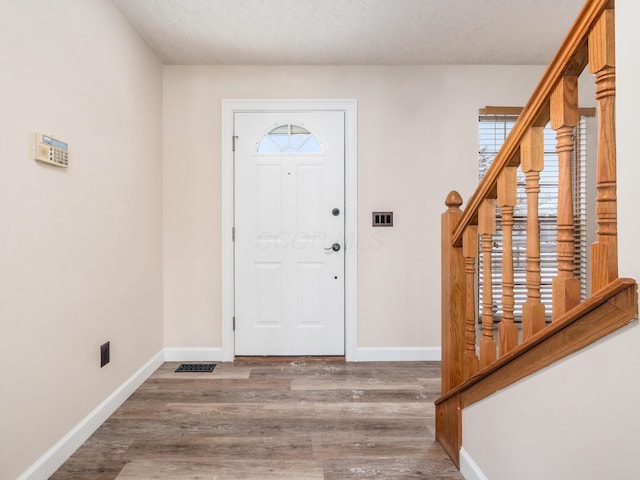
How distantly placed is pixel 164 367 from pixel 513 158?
2835mm

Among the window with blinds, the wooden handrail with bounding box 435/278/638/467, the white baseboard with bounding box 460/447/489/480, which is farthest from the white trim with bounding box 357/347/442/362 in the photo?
the white baseboard with bounding box 460/447/489/480

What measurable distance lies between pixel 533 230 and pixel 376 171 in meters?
2.01

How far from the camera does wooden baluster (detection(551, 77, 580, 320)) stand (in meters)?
1.06

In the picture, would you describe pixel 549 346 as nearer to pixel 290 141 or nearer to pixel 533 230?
pixel 533 230

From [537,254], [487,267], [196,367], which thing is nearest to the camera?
[537,254]

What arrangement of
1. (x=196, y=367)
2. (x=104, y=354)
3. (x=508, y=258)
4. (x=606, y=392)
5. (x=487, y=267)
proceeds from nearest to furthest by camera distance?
(x=606, y=392) → (x=508, y=258) → (x=487, y=267) → (x=104, y=354) → (x=196, y=367)

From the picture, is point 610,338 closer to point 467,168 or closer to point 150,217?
point 467,168

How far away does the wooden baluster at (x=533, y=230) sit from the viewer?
1.21 meters

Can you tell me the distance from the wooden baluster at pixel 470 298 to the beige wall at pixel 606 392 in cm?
43

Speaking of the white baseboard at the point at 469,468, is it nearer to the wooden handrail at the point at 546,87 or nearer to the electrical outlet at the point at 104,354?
the wooden handrail at the point at 546,87

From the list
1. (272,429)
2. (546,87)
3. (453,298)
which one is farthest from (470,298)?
(272,429)

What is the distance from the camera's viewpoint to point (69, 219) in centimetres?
187

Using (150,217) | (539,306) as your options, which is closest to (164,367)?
(150,217)

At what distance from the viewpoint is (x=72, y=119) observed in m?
1.91
